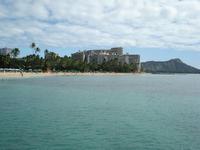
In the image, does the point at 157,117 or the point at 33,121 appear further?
the point at 157,117

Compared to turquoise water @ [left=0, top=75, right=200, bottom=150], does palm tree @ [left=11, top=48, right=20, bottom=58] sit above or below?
above

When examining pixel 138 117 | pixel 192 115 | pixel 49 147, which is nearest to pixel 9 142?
pixel 49 147

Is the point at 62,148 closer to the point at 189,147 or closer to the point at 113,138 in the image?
the point at 113,138

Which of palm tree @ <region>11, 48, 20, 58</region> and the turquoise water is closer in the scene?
the turquoise water

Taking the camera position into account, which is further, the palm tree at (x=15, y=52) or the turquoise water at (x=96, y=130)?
the palm tree at (x=15, y=52)

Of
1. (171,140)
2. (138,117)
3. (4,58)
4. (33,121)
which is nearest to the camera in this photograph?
(171,140)

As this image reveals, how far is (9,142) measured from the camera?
22.4 m

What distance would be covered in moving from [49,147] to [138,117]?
14.3m

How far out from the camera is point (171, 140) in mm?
23984

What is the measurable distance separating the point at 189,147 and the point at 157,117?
12.6 m

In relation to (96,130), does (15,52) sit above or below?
above

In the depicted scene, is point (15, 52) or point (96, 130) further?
point (15, 52)

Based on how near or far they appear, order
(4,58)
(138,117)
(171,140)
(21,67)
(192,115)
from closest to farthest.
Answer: (171,140) < (138,117) < (192,115) < (4,58) < (21,67)

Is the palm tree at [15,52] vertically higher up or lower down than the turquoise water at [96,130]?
higher up
